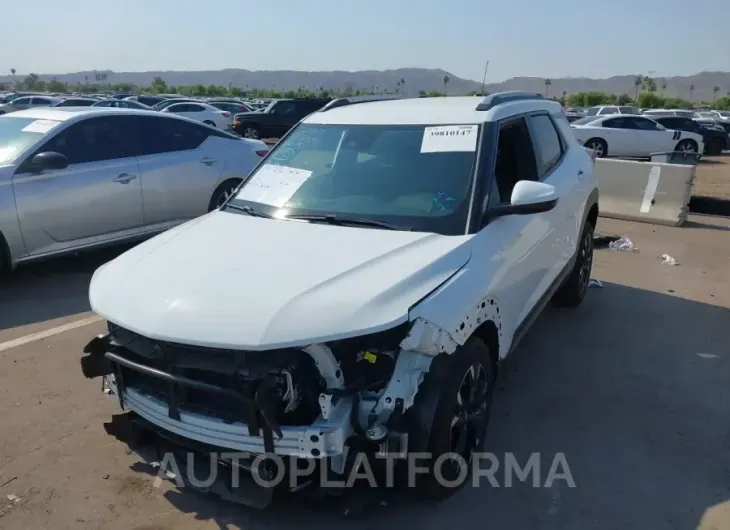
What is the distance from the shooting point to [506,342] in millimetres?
3592

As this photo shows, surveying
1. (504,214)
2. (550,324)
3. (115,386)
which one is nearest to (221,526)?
(115,386)

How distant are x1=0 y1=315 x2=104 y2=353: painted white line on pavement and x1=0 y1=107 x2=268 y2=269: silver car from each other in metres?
1.32

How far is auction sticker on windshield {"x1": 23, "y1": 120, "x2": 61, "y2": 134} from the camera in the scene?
6516 millimetres

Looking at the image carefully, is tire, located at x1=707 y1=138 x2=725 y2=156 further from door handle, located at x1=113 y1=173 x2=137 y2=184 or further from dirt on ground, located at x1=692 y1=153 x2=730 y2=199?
door handle, located at x1=113 y1=173 x2=137 y2=184

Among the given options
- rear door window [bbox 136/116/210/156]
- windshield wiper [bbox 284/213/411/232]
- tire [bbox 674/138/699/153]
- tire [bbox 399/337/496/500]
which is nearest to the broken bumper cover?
tire [bbox 399/337/496/500]

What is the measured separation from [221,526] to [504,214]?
209cm

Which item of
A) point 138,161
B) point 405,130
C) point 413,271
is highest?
point 405,130

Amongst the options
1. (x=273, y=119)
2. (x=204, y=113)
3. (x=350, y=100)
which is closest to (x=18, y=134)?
(x=350, y=100)

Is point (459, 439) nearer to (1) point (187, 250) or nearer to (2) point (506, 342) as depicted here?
(2) point (506, 342)

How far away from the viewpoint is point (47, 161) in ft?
20.2

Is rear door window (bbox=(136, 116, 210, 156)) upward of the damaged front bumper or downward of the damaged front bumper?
upward

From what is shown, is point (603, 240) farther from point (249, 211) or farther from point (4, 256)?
point (4, 256)

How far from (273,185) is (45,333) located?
245 centimetres

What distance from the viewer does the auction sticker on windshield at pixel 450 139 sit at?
3744 mm
